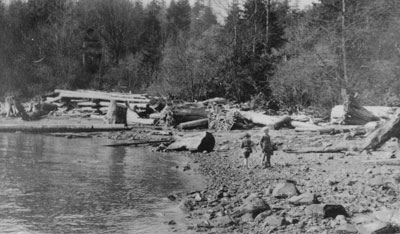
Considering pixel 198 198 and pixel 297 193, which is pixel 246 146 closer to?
pixel 198 198

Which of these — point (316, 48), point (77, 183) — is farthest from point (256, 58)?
point (77, 183)

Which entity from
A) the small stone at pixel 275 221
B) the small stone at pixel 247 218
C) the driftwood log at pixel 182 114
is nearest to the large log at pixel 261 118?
the driftwood log at pixel 182 114

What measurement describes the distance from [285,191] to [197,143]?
28.9 ft

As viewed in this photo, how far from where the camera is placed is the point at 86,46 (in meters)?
52.7

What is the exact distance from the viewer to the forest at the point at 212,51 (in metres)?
25.6

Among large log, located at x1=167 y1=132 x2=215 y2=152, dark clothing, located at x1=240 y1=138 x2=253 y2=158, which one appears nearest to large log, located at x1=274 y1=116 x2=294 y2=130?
large log, located at x1=167 y1=132 x2=215 y2=152

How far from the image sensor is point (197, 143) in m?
18.3

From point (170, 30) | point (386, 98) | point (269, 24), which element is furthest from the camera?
point (170, 30)

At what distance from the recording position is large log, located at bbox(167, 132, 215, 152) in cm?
1820

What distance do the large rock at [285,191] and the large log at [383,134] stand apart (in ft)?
16.0

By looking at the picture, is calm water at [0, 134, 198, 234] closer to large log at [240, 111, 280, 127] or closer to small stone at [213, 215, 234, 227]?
small stone at [213, 215, 234, 227]

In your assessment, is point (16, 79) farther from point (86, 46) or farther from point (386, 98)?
point (386, 98)

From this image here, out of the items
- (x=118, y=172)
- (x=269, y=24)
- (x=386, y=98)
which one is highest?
(x=269, y=24)

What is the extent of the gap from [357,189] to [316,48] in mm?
18792
